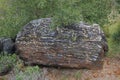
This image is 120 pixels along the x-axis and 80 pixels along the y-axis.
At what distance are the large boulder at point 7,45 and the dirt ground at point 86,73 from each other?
135 cm

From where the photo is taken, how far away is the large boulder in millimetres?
9820

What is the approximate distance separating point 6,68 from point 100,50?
2.98 metres

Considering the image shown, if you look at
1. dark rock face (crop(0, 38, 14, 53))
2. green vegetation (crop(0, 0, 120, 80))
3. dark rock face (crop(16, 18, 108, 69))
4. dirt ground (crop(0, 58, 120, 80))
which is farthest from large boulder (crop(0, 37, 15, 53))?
dirt ground (crop(0, 58, 120, 80))

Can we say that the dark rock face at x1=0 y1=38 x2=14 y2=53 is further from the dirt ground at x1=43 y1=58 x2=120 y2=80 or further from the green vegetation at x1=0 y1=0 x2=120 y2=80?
the dirt ground at x1=43 y1=58 x2=120 y2=80

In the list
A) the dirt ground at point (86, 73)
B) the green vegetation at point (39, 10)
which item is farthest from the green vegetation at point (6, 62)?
the green vegetation at point (39, 10)

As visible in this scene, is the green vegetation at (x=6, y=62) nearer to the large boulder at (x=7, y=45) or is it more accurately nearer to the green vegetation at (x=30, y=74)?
the large boulder at (x=7, y=45)

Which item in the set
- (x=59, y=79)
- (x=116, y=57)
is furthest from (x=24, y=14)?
(x=116, y=57)

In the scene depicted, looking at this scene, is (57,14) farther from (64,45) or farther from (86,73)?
(86,73)

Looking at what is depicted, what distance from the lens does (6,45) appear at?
9.90 meters

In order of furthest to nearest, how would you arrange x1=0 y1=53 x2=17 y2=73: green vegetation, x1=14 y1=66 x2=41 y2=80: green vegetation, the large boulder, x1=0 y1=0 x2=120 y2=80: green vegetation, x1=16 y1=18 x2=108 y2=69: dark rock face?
the large boulder, x1=0 y1=53 x2=17 y2=73: green vegetation, x1=0 y1=0 x2=120 y2=80: green vegetation, x1=16 y1=18 x2=108 y2=69: dark rock face, x1=14 y1=66 x2=41 y2=80: green vegetation

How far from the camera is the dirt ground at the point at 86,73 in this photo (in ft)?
29.2

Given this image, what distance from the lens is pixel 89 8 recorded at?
1042cm

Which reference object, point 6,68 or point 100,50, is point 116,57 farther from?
point 6,68

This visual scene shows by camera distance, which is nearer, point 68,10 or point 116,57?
point 68,10
